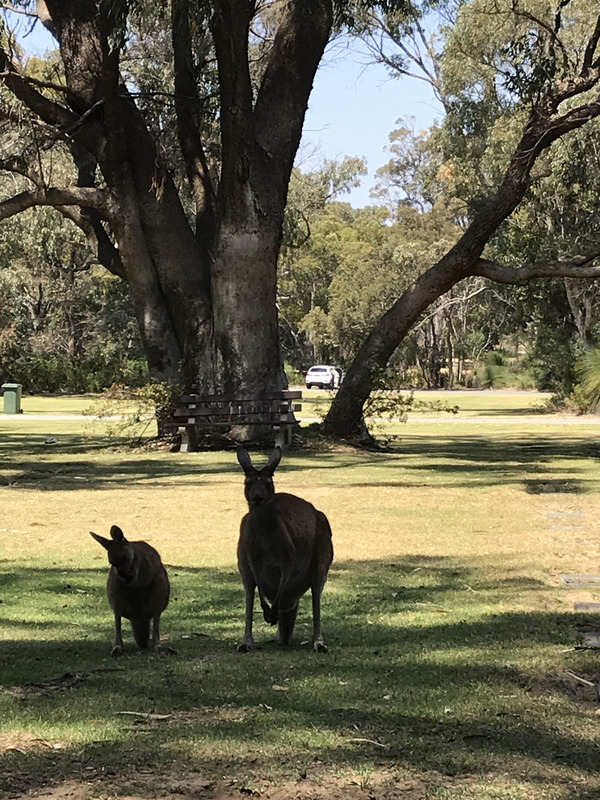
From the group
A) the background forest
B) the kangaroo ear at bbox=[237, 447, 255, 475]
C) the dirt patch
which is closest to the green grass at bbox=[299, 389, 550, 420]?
the background forest

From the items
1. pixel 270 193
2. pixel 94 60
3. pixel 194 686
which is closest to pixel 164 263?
pixel 270 193

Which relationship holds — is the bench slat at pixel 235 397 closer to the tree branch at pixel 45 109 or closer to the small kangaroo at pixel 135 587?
the tree branch at pixel 45 109

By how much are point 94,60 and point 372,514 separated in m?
13.4

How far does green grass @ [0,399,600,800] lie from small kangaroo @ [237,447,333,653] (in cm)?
28

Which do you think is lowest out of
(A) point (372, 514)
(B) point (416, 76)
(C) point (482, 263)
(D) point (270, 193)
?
(A) point (372, 514)

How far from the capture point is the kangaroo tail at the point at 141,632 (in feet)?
24.4

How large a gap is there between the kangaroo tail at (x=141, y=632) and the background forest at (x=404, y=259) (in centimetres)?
1678

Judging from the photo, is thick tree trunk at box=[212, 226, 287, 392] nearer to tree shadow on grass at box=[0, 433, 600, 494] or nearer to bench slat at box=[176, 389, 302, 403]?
bench slat at box=[176, 389, 302, 403]

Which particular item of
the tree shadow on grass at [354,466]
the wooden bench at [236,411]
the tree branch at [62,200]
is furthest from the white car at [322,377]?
the wooden bench at [236,411]

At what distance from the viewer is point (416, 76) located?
184 feet

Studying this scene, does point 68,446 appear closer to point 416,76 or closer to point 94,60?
point 94,60

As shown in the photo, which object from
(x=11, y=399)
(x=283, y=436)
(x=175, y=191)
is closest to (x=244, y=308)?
(x=283, y=436)

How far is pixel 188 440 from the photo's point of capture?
2478 cm

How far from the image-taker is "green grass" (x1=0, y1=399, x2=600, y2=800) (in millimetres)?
4906
